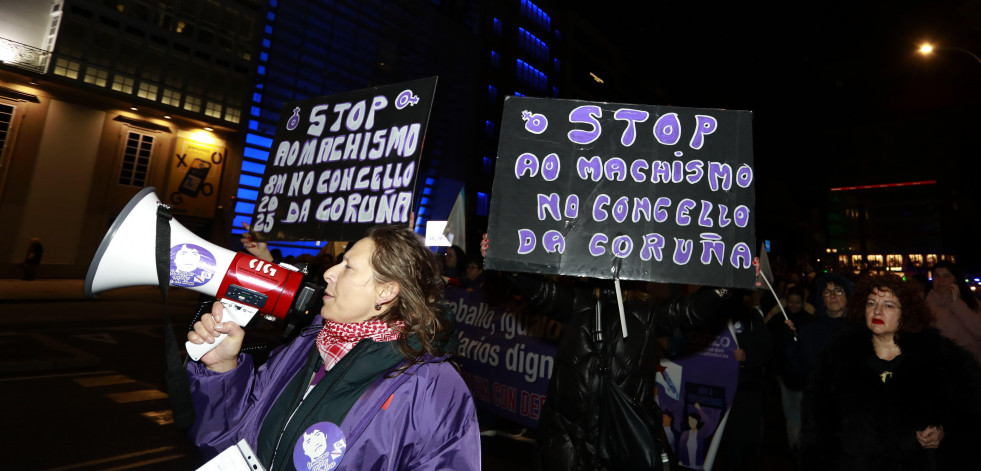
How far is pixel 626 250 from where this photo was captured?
2924mm

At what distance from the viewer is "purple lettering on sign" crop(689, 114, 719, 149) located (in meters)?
3.07

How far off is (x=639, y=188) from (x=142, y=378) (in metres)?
7.21

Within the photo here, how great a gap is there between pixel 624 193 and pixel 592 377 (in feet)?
3.67

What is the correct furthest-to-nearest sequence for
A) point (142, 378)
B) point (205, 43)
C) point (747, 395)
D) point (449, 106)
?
point (449, 106)
point (205, 43)
point (142, 378)
point (747, 395)

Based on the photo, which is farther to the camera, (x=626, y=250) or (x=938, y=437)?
(x=626, y=250)

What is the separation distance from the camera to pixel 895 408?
277 cm

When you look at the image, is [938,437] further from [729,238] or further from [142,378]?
[142,378]

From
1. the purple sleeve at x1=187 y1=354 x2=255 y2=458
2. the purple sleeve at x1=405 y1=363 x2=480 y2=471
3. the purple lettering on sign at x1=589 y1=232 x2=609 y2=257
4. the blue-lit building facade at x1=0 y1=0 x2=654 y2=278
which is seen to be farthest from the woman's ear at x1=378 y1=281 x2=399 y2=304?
the blue-lit building facade at x1=0 y1=0 x2=654 y2=278

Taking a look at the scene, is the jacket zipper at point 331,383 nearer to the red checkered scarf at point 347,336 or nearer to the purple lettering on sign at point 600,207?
the red checkered scarf at point 347,336

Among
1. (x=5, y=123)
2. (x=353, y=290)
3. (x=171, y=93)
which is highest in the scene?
(x=171, y=93)

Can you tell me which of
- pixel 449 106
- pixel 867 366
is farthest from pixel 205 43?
pixel 867 366

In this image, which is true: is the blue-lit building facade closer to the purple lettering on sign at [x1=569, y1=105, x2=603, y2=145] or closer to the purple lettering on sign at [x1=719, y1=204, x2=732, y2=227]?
the purple lettering on sign at [x1=569, y1=105, x2=603, y2=145]

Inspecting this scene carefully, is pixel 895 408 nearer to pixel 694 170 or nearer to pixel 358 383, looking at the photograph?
pixel 694 170

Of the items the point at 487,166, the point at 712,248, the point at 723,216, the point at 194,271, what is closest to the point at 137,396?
the point at 194,271
